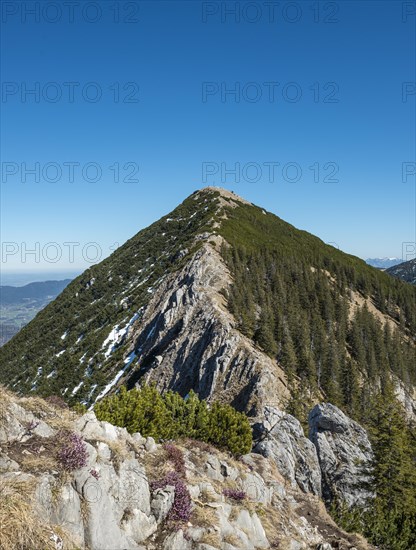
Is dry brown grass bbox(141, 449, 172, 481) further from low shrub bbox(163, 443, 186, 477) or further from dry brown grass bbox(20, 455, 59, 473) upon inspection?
dry brown grass bbox(20, 455, 59, 473)

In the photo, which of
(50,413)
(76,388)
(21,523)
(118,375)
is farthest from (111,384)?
(21,523)

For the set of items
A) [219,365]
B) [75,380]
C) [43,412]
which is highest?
[43,412]

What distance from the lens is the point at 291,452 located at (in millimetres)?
29531

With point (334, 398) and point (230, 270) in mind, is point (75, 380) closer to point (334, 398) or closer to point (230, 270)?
point (230, 270)

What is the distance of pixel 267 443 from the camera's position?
92.4 feet

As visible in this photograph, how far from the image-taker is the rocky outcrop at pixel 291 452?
27391 mm

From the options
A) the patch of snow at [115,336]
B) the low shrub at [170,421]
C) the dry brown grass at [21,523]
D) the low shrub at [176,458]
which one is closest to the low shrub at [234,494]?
the low shrub at [176,458]

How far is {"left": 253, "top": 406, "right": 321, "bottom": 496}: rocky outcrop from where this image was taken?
27.4m

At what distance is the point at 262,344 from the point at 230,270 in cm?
3052

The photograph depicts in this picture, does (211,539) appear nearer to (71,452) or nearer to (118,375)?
(71,452)

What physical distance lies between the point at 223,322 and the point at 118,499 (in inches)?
2151

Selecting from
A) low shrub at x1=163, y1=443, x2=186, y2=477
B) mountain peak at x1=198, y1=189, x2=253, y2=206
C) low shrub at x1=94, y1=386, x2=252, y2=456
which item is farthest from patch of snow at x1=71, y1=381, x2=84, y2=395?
mountain peak at x1=198, y1=189, x2=253, y2=206

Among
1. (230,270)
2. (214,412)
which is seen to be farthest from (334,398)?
(214,412)

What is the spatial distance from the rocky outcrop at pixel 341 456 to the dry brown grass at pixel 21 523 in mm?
28068
